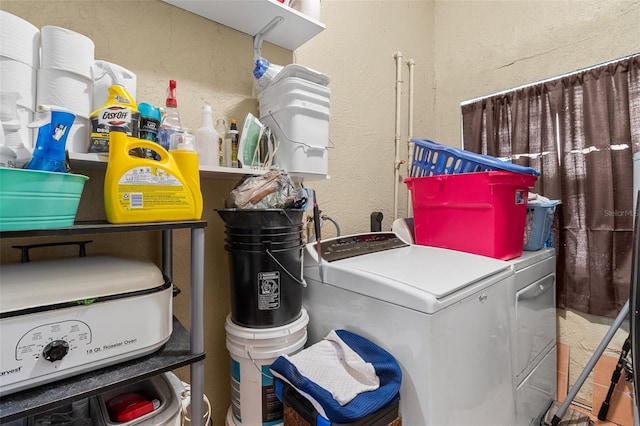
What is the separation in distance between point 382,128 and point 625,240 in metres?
1.54

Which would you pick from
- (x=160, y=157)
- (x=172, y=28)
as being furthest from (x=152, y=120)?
(x=172, y=28)

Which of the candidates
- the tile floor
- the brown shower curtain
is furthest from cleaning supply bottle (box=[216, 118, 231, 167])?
the tile floor

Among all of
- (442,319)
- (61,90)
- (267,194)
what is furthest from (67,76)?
(442,319)

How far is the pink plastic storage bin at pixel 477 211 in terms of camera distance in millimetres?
1412

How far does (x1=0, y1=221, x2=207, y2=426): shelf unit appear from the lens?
2.14 feet

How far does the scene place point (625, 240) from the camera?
1.68m

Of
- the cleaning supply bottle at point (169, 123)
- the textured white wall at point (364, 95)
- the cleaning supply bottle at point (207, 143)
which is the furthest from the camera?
the textured white wall at point (364, 95)

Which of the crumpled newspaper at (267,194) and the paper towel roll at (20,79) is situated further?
the crumpled newspaper at (267,194)

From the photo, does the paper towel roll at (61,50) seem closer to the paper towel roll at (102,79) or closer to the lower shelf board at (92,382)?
the paper towel roll at (102,79)

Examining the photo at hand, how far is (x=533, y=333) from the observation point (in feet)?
4.89

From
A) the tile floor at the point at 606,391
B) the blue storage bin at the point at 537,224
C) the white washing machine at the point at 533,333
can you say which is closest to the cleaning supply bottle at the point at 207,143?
the white washing machine at the point at 533,333

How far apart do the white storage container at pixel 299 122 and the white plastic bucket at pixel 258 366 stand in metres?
0.68

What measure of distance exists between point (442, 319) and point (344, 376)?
1.19ft

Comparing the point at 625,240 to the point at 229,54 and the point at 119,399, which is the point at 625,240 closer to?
the point at 229,54
